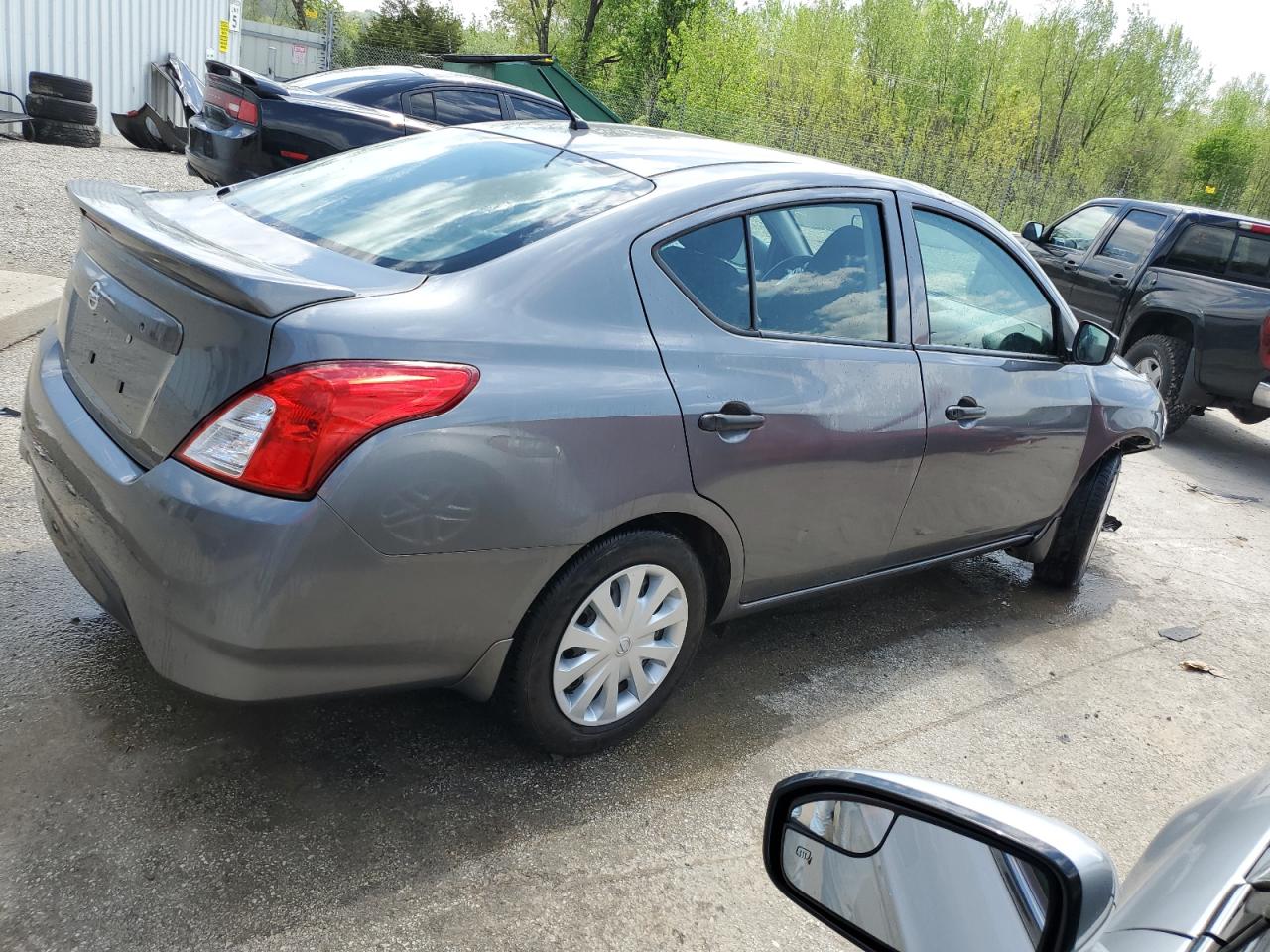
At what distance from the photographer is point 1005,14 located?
45156mm

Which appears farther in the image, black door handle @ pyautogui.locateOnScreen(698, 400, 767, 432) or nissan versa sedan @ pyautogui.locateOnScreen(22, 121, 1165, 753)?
black door handle @ pyautogui.locateOnScreen(698, 400, 767, 432)

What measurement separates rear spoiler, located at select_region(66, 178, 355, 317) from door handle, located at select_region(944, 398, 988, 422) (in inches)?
84.1

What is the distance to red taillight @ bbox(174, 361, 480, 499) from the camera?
88.2 inches

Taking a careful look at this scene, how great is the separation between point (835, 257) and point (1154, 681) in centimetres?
219

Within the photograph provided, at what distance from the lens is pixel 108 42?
15.8m

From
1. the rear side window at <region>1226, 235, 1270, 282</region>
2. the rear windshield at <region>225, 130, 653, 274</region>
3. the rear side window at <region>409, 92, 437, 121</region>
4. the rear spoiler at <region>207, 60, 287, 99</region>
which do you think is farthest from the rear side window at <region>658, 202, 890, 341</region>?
the rear side window at <region>1226, 235, 1270, 282</region>

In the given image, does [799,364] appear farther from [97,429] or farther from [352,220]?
[97,429]

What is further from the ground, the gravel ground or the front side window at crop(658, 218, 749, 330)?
the front side window at crop(658, 218, 749, 330)

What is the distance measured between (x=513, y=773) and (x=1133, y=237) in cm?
853

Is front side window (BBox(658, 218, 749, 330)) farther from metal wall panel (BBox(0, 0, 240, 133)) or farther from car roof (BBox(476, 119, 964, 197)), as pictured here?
metal wall panel (BBox(0, 0, 240, 133))

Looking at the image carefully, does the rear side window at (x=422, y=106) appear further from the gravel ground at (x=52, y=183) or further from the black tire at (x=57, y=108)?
the black tire at (x=57, y=108)

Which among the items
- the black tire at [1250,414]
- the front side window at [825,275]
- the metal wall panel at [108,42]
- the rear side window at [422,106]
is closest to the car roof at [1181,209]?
the black tire at [1250,414]

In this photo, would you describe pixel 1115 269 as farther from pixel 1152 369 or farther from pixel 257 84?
pixel 257 84

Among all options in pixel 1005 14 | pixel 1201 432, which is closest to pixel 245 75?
pixel 1201 432
